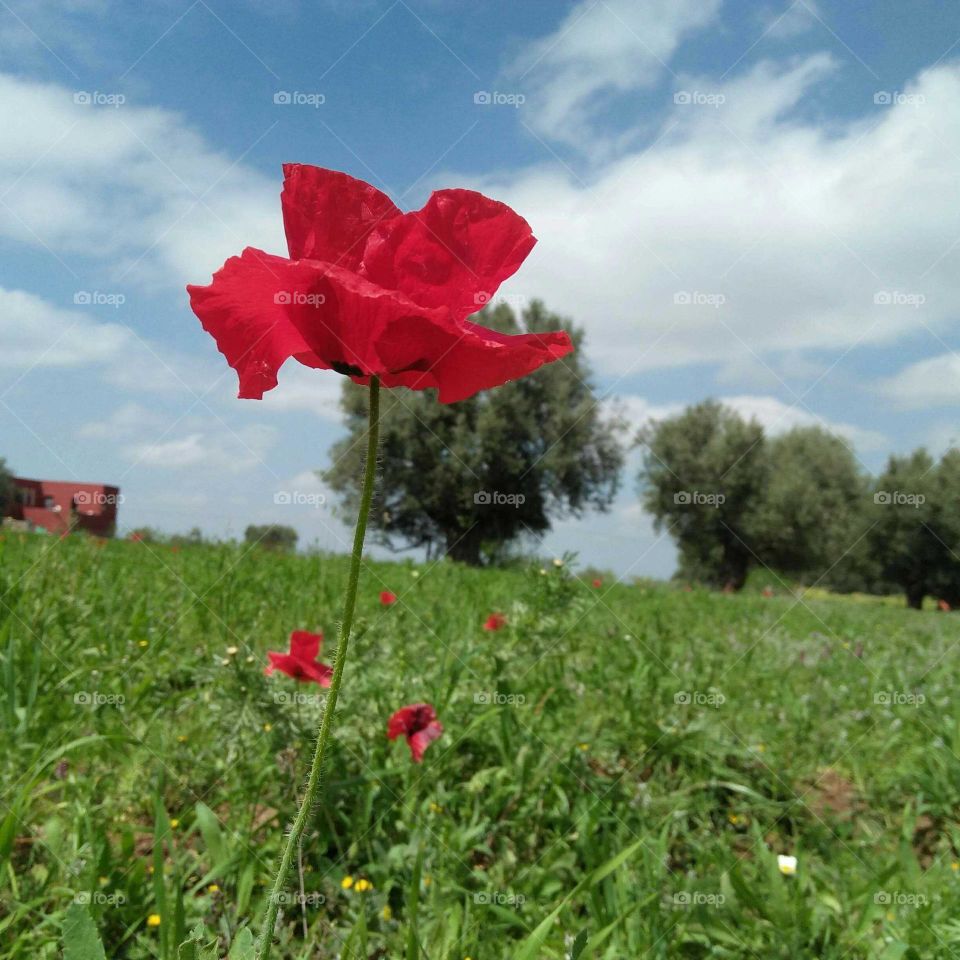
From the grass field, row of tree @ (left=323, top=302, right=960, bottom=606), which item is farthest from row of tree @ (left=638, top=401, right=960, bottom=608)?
the grass field

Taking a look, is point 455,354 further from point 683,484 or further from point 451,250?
point 683,484

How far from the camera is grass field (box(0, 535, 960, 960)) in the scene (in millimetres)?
1843

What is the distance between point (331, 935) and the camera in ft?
6.03

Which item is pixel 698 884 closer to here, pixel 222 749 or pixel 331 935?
pixel 331 935

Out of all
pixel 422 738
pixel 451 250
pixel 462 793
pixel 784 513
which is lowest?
pixel 462 793

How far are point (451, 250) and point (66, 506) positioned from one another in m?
4.57

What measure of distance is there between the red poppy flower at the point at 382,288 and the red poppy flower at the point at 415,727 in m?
1.51

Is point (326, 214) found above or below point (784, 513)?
below

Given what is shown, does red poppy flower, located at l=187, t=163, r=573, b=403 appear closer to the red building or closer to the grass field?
the grass field

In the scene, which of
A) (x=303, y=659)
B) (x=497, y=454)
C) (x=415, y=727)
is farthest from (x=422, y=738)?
(x=497, y=454)

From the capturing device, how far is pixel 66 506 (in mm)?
4715

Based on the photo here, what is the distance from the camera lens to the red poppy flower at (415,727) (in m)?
2.24

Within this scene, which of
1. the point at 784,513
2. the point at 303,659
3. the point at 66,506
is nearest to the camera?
the point at 303,659

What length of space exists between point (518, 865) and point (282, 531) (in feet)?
23.6
